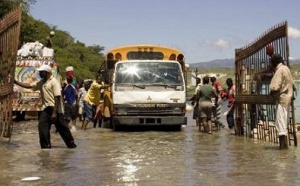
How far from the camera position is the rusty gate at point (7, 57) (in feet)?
38.8

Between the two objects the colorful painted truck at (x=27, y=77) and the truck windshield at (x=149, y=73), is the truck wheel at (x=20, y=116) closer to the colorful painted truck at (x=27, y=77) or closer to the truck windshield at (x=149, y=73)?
the colorful painted truck at (x=27, y=77)

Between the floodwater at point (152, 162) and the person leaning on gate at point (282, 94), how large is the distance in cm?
40

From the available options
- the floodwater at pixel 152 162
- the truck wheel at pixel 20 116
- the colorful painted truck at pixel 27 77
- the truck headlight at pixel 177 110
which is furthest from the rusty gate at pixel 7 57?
the truck wheel at pixel 20 116

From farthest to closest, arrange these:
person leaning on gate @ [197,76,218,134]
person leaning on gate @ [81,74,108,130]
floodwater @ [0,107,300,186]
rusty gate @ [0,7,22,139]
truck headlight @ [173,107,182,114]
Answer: person leaning on gate @ [81,74,108,130] → truck headlight @ [173,107,182,114] → person leaning on gate @ [197,76,218,134] → rusty gate @ [0,7,22,139] → floodwater @ [0,107,300,186]

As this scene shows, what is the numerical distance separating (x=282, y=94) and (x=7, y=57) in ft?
18.6

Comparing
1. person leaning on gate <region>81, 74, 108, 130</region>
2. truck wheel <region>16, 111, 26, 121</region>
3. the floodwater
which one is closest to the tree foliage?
truck wheel <region>16, 111, 26, 121</region>

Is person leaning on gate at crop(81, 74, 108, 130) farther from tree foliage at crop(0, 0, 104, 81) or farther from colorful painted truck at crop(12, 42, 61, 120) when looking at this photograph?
tree foliage at crop(0, 0, 104, 81)

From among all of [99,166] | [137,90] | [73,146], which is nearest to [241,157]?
[99,166]

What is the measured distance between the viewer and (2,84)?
39.8 ft

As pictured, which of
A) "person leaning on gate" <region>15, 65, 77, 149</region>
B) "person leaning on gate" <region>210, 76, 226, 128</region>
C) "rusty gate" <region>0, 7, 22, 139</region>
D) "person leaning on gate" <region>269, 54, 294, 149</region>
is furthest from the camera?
"person leaning on gate" <region>210, 76, 226, 128</region>

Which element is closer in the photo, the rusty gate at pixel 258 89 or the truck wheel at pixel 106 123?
the rusty gate at pixel 258 89

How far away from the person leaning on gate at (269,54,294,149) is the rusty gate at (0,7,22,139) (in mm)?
5285

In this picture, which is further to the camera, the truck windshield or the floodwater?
the truck windshield

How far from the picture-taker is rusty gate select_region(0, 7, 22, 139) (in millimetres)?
11820
